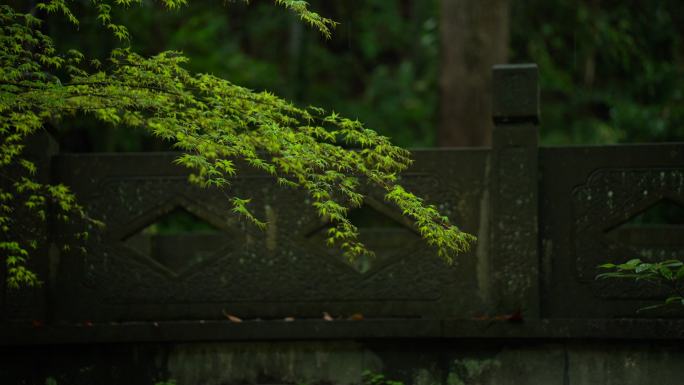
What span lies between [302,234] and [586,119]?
1038 cm

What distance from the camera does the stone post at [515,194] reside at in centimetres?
556

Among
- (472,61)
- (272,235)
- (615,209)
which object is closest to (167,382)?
(272,235)

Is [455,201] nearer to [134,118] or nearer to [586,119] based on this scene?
[134,118]

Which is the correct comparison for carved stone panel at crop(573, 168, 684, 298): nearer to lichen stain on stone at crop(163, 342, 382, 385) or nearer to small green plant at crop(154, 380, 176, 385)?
lichen stain on stone at crop(163, 342, 382, 385)

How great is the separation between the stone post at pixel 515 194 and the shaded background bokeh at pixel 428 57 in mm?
4175

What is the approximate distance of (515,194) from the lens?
5582 millimetres

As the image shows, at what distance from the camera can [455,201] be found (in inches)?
223

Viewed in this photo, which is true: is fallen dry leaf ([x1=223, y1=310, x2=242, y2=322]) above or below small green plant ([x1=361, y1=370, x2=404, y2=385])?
above

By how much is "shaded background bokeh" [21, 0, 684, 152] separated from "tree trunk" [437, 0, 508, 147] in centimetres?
2

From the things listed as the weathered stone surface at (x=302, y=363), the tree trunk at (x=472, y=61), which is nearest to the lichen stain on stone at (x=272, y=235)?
the weathered stone surface at (x=302, y=363)

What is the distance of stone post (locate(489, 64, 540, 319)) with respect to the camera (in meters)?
5.56

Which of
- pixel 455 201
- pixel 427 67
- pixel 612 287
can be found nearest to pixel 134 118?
pixel 455 201

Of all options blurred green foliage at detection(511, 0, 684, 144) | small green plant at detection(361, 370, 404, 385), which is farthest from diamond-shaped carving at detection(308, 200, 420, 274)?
blurred green foliage at detection(511, 0, 684, 144)

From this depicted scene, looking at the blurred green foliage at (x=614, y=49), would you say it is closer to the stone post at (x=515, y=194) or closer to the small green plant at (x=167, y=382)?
the stone post at (x=515, y=194)
